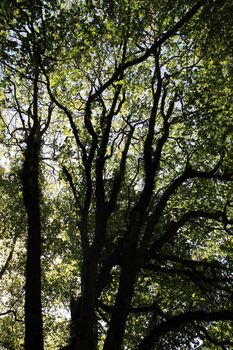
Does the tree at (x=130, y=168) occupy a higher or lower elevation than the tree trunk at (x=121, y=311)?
higher

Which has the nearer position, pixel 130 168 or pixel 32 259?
pixel 32 259

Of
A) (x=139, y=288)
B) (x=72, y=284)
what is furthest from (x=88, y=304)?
(x=72, y=284)

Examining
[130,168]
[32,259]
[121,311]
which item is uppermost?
[130,168]

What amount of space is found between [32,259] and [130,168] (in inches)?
440

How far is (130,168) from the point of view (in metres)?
19.8

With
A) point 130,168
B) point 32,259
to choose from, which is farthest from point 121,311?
point 130,168

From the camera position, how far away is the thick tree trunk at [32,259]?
330 inches

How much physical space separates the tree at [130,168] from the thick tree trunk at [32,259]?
0.11 feet

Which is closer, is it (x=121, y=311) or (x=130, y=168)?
(x=121, y=311)

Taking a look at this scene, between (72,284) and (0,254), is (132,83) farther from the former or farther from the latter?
(0,254)

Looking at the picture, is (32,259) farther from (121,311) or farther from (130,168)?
(130,168)

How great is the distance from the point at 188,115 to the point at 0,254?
727 inches

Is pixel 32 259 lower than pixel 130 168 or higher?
lower

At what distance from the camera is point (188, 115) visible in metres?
15.0
